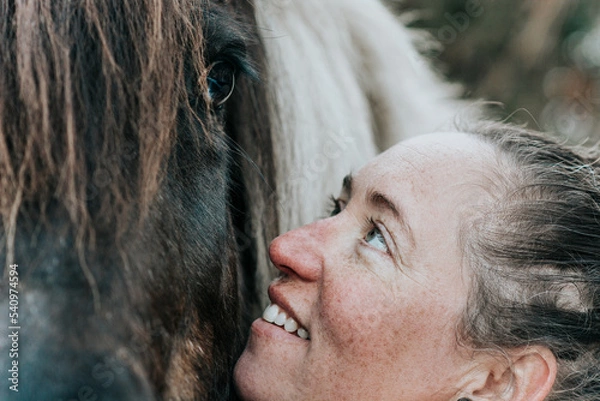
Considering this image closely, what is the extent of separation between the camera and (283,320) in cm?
121

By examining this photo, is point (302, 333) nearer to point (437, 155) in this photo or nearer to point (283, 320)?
point (283, 320)

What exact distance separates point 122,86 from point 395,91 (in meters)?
1.09

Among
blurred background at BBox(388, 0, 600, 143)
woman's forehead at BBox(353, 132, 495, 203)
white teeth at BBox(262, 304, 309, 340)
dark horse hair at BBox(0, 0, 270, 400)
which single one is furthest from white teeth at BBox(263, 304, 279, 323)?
blurred background at BBox(388, 0, 600, 143)

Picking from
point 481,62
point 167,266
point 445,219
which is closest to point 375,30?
point 445,219

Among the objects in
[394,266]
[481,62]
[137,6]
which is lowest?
[481,62]

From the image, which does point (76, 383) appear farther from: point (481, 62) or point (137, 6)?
point (481, 62)

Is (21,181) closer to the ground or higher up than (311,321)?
higher up

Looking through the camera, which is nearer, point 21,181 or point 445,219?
point 21,181

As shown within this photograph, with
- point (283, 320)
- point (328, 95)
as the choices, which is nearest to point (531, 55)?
point (328, 95)

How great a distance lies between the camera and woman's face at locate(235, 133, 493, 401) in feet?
3.73

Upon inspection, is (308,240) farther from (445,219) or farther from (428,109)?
(428,109)

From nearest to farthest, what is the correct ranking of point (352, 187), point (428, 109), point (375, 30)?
point (352, 187) < point (375, 30) < point (428, 109)

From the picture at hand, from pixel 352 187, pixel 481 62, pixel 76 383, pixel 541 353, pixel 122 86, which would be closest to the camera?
pixel 76 383

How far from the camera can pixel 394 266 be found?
116cm
